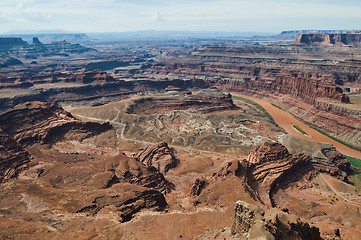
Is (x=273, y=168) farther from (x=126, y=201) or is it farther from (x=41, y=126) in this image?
(x=41, y=126)

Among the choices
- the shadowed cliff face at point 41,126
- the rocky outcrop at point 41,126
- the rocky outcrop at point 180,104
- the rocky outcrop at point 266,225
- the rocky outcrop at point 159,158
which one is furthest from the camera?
the rocky outcrop at point 180,104

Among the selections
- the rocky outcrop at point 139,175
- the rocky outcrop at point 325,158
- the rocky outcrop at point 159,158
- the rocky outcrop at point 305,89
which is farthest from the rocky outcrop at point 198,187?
the rocky outcrop at point 305,89

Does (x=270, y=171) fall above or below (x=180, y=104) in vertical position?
below

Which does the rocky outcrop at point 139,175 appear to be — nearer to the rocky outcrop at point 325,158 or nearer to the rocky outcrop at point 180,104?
the rocky outcrop at point 325,158

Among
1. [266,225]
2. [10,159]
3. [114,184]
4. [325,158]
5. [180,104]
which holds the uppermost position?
[266,225]

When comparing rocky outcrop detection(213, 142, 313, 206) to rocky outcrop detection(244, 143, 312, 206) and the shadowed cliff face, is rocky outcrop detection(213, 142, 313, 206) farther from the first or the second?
the shadowed cliff face

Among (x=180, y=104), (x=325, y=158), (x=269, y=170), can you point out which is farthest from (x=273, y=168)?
(x=180, y=104)

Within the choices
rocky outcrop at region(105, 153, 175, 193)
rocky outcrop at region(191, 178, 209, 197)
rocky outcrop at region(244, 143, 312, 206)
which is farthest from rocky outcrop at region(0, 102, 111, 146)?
rocky outcrop at region(244, 143, 312, 206)

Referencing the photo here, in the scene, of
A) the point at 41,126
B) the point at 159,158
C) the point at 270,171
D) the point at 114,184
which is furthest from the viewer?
the point at 41,126
